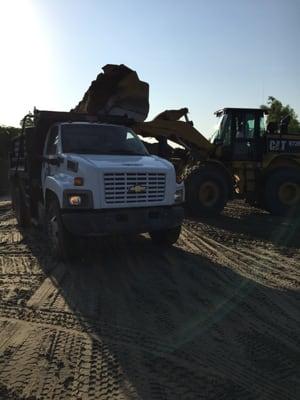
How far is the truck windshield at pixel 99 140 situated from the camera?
8375 mm

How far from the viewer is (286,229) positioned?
1139 cm

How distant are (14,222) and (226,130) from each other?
6571mm

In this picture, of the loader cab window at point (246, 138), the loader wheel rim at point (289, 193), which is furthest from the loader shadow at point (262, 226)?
the loader cab window at point (246, 138)

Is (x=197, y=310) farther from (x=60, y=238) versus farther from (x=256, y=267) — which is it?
(x=60, y=238)

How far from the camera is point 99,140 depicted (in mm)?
8625

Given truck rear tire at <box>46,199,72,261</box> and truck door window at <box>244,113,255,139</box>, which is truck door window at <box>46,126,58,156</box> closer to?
truck rear tire at <box>46,199,72,261</box>

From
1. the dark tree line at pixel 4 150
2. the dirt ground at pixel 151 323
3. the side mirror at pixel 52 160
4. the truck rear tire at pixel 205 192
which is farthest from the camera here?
the dark tree line at pixel 4 150

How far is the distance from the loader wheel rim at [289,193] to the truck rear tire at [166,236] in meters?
6.07

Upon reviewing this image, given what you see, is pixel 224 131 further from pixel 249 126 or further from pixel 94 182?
pixel 94 182

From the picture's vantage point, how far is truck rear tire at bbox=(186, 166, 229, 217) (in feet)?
42.7

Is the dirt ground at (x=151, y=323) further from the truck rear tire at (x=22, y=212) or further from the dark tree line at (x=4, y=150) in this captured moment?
the dark tree line at (x=4, y=150)

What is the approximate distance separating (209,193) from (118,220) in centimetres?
620

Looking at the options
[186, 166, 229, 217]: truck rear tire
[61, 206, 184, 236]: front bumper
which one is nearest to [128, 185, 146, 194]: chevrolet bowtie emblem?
[61, 206, 184, 236]: front bumper

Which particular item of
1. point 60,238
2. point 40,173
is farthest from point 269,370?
point 40,173
